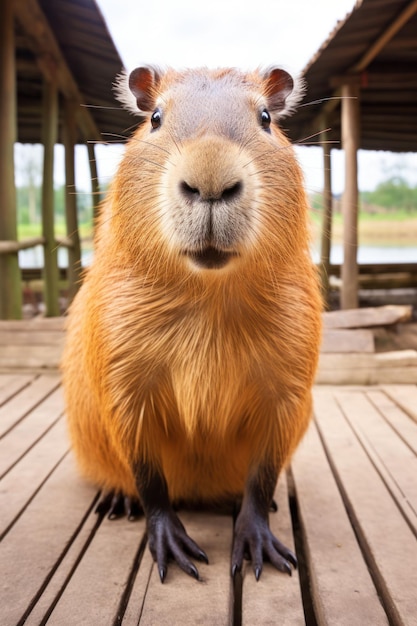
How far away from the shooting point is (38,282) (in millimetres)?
11000

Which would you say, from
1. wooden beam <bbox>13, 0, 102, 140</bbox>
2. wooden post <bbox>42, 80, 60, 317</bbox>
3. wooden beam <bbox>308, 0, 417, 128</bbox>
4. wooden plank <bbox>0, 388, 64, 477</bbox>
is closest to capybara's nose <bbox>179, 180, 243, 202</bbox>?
wooden plank <bbox>0, 388, 64, 477</bbox>

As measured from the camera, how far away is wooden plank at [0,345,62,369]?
4.29 metres

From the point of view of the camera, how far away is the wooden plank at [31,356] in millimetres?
4285

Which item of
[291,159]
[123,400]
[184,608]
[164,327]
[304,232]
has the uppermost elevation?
[291,159]

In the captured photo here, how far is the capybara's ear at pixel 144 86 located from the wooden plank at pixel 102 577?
1.33 meters

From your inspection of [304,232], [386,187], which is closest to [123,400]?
[304,232]

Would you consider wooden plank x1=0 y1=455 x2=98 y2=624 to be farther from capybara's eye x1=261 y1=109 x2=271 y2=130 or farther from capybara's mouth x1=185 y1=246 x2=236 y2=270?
capybara's eye x1=261 y1=109 x2=271 y2=130

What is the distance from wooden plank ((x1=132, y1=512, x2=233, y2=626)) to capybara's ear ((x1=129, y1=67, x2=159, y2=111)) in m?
1.35

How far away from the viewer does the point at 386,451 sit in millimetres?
2842

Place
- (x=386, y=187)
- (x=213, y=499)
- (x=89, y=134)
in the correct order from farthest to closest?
(x=386, y=187)
(x=89, y=134)
(x=213, y=499)

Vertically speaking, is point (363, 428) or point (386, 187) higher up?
point (386, 187)

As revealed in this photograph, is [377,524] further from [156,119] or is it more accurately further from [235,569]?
[156,119]

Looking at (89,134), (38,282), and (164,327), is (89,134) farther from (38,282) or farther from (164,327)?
(164,327)

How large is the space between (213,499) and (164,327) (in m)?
0.82
